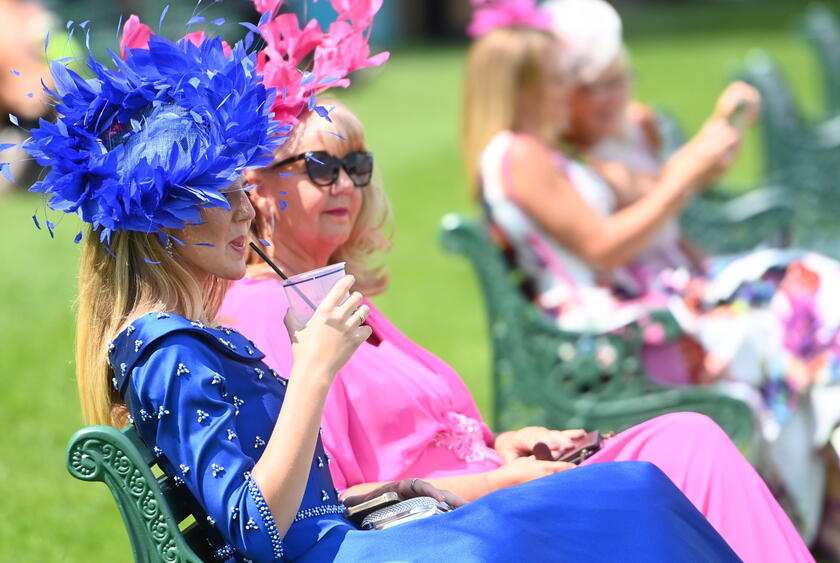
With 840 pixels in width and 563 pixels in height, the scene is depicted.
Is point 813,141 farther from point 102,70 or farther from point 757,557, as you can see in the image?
point 102,70

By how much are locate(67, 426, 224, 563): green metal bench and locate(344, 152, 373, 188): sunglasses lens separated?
106 centimetres

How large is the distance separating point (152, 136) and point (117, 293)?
12.5 inches

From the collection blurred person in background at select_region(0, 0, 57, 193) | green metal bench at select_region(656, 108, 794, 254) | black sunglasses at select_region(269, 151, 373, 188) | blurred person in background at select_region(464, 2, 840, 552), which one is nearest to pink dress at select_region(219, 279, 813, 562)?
black sunglasses at select_region(269, 151, 373, 188)

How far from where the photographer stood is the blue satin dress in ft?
7.48

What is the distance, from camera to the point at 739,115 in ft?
16.7

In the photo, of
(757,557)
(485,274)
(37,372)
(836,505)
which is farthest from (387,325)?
(37,372)

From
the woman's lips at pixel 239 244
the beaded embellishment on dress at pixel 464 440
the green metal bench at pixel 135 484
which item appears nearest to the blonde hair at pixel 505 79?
the beaded embellishment on dress at pixel 464 440

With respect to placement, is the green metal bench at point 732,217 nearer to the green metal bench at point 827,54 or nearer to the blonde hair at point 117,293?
the green metal bench at point 827,54

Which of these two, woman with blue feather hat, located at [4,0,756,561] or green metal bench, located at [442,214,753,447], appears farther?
green metal bench, located at [442,214,753,447]

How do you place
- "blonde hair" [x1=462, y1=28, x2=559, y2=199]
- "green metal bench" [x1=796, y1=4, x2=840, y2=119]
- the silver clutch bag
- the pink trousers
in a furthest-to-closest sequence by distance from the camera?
"green metal bench" [x1=796, y1=4, x2=840, y2=119]
"blonde hair" [x1=462, y1=28, x2=559, y2=199]
the pink trousers
the silver clutch bag

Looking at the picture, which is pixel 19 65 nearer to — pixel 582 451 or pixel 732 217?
pixel 732 217

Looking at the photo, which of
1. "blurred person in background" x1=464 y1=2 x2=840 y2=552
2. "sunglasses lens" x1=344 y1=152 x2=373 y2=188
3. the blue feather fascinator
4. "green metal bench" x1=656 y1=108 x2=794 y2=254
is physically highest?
the blue feather fascinator

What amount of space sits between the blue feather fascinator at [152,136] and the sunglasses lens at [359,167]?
0.75m

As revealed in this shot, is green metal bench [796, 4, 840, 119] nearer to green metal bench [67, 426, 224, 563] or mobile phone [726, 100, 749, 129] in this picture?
mobile phone [726, 100, 749, 129]
